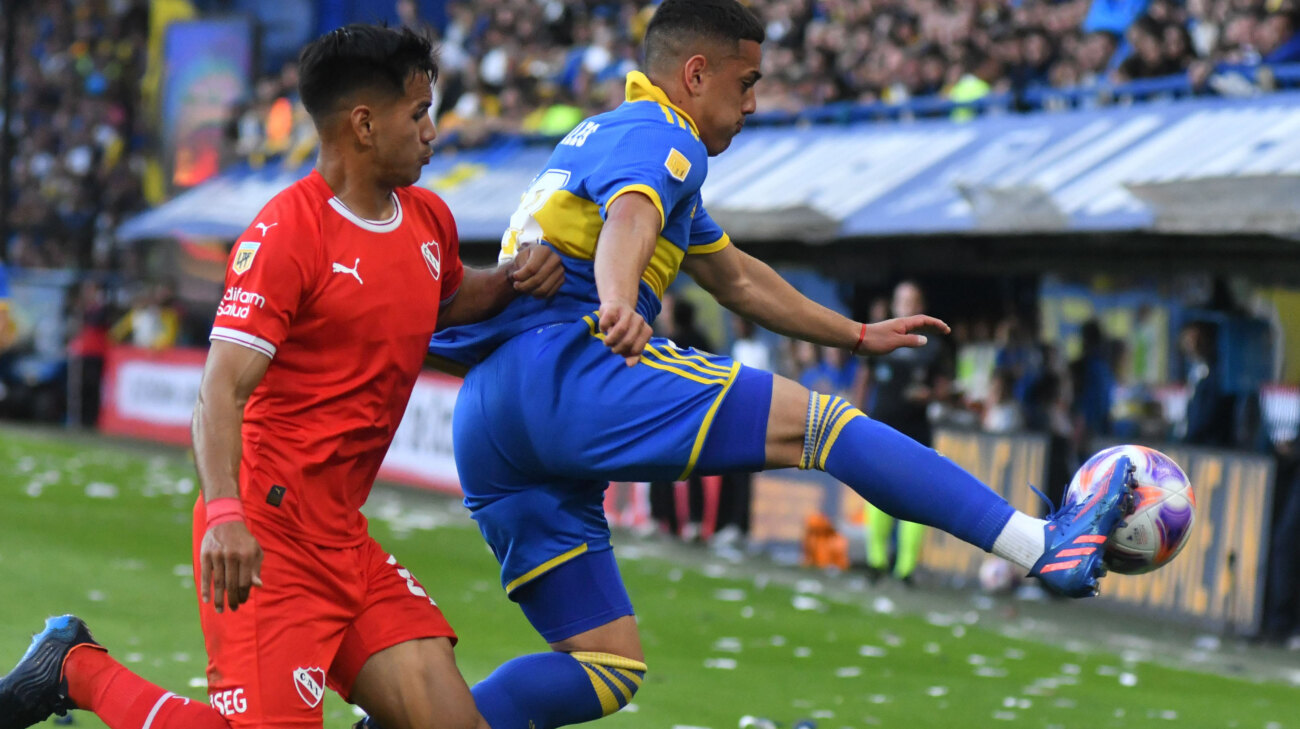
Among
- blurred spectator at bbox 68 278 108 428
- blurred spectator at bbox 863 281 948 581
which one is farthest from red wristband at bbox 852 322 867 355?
blurred spectator at bbox 68 278 108 428

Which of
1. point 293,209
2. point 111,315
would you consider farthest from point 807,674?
point 111,315

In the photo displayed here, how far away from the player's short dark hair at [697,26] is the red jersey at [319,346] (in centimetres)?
93

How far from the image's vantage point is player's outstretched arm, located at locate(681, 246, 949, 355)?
514 centimetres

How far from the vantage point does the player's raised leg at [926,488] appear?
4.34m

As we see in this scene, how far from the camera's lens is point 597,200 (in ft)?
14.9

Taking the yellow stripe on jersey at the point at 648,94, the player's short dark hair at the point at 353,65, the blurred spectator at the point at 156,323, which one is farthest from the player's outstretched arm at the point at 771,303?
the blurred spectator at the point at 156,323

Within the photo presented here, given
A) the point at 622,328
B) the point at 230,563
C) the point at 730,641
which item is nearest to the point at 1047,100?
the point at 730,641

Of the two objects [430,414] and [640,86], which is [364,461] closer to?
[640,86]

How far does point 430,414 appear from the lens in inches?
695

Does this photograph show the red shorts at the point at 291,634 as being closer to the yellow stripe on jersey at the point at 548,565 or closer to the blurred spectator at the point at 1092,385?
the yellow stripe on jersey at the point at 548,565

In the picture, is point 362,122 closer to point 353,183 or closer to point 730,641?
point 353,183

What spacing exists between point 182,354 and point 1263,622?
14582mm

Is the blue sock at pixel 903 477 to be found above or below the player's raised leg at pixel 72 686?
above

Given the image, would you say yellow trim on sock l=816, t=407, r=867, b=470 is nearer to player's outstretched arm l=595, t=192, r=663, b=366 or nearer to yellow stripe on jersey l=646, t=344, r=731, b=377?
yellow stripe on jersey l=646, t=344, r=731, b=377
